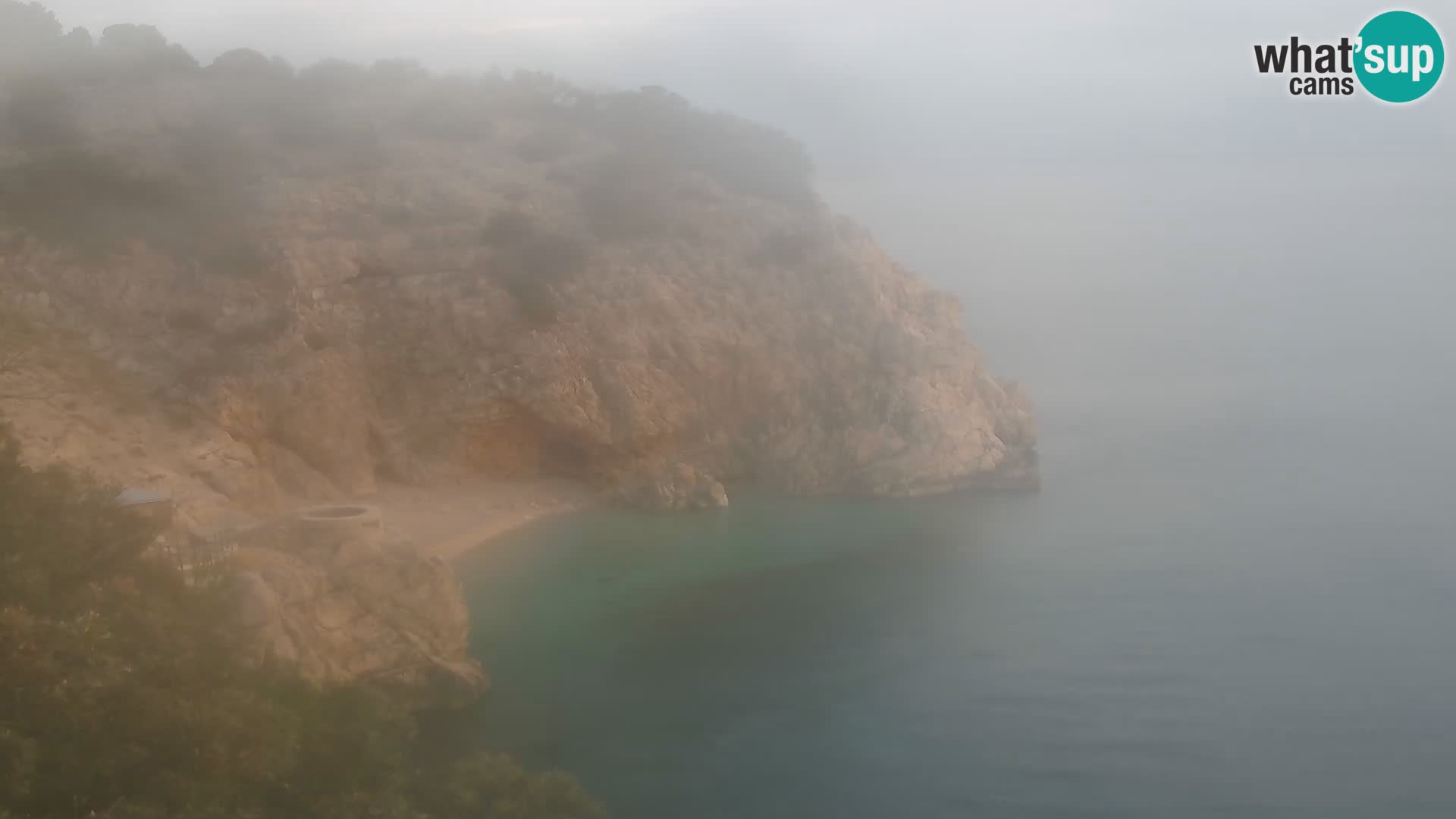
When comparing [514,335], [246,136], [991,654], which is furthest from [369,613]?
[246,136]

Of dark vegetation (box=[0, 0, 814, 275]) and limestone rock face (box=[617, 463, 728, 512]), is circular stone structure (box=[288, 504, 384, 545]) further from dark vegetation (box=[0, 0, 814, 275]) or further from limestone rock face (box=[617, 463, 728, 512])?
dark vegetation (box=[0, 0, 814, 275])

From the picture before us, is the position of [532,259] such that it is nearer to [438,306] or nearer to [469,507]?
[438,306]

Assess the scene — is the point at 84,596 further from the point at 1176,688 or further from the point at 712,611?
the point at 1176,688

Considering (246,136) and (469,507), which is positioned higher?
(246,136)

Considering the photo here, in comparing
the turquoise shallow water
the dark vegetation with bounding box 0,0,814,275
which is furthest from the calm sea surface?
the dark vegetation with bounding box 0,0,814,275

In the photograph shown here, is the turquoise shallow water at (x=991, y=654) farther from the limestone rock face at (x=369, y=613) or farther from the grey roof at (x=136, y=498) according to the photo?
the grey roof at (x=136, y=498)

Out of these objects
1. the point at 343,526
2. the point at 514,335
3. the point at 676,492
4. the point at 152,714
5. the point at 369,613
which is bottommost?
the point at 676,492
